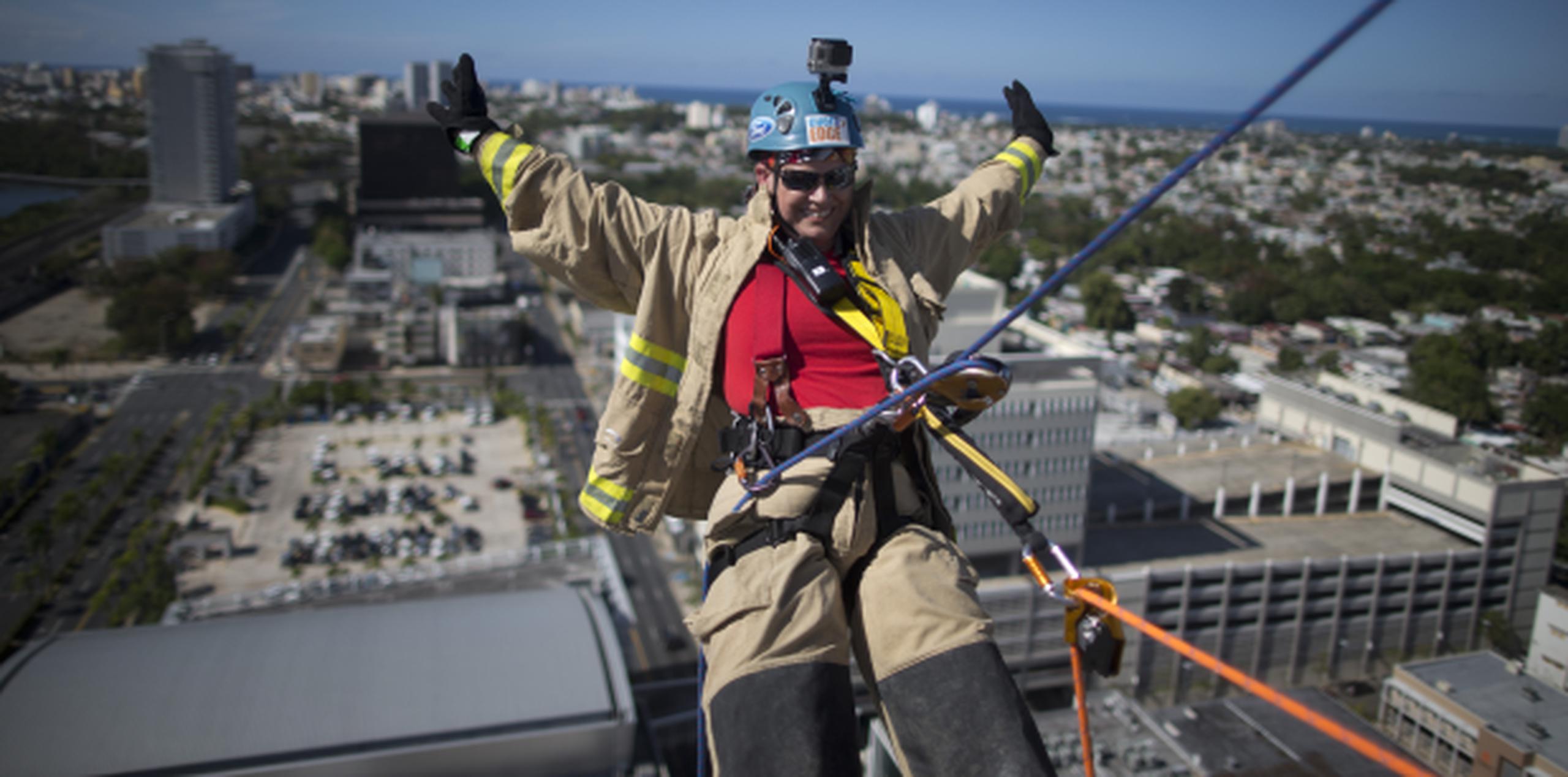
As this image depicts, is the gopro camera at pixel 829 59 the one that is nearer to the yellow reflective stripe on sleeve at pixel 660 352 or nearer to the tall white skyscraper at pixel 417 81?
the yellow reflective stripe on sleeve at pixel 660 352

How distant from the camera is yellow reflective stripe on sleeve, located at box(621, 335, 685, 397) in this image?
2105 mm

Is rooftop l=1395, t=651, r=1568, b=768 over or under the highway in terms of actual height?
over

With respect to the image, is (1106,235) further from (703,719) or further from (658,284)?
(703,719)

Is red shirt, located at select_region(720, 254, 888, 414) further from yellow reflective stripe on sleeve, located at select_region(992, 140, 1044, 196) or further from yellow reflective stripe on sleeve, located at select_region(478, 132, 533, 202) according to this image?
yellow reflective stripe on sleeve, located at select_region(992, 140, 1044, 196)

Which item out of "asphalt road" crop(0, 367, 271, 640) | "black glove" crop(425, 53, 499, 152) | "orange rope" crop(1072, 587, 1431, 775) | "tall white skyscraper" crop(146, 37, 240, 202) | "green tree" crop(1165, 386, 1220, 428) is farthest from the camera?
"tall white skyscraper" crop(146, 37, 240, 202)

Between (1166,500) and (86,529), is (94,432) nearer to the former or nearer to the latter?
(86,529)

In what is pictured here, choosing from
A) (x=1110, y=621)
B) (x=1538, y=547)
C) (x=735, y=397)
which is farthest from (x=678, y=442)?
(x=1538, y=547)

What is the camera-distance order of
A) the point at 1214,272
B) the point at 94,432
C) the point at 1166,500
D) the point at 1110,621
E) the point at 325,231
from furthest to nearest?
the point at 325,231 → the point at 1214,272 → the point at 94,432 → the point at 1166,500 → the point at 1110,621

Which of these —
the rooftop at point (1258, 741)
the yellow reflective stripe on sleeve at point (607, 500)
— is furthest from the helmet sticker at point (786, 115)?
the rooftop at point (1258, 741)

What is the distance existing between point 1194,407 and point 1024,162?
74.1 feet

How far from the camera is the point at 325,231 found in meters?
39.2

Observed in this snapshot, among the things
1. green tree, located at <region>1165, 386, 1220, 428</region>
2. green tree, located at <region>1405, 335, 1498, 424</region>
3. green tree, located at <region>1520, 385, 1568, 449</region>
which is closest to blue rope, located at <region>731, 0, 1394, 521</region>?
green tree, located at <region>1520, 385, 1568, 449</region>

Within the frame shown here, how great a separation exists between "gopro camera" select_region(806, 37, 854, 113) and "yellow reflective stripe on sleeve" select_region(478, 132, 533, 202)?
0.59m

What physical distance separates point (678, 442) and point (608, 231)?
1.54 feet
